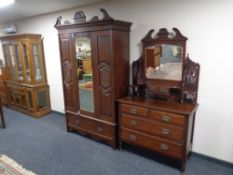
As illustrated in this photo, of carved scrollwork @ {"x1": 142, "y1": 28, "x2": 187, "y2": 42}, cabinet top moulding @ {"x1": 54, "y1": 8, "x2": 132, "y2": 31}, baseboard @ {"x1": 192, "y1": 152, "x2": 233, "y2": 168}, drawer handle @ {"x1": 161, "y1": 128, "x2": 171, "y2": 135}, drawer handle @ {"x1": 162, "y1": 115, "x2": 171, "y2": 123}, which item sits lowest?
baseboard @ {"x1": 192, "y1": 152, "x2": 233, "y2": 168}

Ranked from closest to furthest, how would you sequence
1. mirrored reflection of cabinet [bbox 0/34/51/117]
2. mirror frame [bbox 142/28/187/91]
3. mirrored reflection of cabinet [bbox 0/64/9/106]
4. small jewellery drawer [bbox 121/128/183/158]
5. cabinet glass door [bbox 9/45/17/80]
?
small jewellery drawer [bbox 121/128/183/158] < mirror frame [bbox 142/28/187/91] < mirrored reflection of cabinet [bbox 0/34/51/117] < cabinet glass door [bbox 9/45/17/80] < mirrored reflection of cabinet [bbox 0/64/9/106]

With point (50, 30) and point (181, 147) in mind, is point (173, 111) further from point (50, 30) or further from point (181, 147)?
point (50, 30)

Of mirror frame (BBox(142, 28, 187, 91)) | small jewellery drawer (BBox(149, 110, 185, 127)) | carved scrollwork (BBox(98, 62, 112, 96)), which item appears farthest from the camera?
carved scrollwork (BBox(98, 62, 112, 96))

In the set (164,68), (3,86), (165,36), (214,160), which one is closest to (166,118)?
(164,68)

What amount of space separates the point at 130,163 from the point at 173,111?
0.96m

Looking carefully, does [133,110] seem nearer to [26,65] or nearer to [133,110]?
[133,110]

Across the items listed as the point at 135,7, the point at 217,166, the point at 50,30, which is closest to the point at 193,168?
the point at 217,166

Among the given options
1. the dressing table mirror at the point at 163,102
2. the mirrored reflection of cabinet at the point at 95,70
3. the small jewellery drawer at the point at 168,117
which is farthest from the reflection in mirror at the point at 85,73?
the small jewellery drawer at the point at 168,117

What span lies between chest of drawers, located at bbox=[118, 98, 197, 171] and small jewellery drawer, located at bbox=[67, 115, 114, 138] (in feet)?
0.73

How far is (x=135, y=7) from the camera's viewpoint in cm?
256

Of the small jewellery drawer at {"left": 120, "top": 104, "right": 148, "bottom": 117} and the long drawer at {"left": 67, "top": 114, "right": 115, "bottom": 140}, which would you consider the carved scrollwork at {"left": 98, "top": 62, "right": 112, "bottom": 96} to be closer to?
the small jewellery drawer at {"left": 120, "top": 104, "right": 148, "bottom": 117}

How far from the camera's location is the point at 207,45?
215 cm

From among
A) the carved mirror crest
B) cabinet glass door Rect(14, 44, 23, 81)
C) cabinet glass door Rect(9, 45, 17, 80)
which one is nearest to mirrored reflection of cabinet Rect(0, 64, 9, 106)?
cabinet glass door Rect(9, 45, 17, 80)

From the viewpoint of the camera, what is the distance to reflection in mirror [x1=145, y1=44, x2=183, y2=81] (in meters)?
2.31
